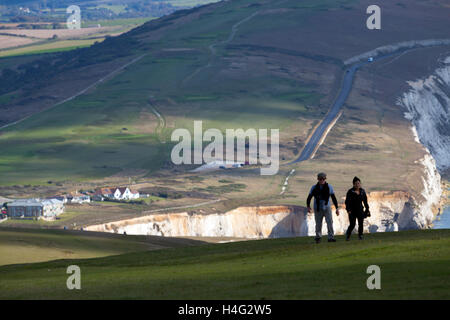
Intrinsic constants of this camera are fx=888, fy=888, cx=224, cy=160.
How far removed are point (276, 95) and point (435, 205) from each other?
5232 centimetres

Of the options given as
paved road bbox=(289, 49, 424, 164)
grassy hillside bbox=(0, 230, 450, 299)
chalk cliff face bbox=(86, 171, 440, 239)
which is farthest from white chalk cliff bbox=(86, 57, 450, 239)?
grassy hillside bbox=(0, 230, 450, 299)

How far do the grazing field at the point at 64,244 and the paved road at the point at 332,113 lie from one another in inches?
2881

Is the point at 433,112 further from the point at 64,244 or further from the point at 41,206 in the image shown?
the point at 64,244

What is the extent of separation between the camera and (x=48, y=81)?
19888 centimetres

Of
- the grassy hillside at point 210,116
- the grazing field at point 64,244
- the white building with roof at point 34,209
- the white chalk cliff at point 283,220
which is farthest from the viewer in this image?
the grassy hillside at point 210,116

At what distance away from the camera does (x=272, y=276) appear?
2597 cm

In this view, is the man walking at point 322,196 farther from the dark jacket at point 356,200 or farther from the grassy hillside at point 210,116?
the grassy hillside at point 210,116

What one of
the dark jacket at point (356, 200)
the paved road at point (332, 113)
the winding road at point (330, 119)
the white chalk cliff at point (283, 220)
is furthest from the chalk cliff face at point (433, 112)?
the dark jacket at point (356, 200)

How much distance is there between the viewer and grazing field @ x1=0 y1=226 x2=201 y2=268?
48.9m

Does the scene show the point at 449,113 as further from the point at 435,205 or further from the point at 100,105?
the point at 100,105

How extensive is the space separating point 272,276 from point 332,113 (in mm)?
132343

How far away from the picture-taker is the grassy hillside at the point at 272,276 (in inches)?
902

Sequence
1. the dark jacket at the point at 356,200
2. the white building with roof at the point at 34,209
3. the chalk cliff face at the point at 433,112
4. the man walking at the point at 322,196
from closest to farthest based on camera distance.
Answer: the man walking at the point at 322,196 → the dark jacket at the point at 356,200 → the white building with roof at the point at 34,209 → the chalk cliff face at the point at 433,112

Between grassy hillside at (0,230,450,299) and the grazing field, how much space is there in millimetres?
13505
